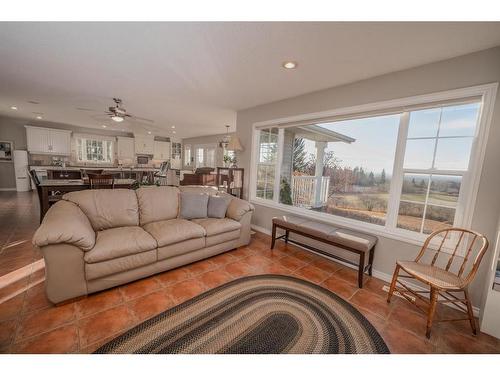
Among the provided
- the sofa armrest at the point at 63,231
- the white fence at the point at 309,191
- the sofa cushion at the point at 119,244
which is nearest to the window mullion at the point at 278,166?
the white fence at the point at 309,191

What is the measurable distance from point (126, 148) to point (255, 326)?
9214 mm

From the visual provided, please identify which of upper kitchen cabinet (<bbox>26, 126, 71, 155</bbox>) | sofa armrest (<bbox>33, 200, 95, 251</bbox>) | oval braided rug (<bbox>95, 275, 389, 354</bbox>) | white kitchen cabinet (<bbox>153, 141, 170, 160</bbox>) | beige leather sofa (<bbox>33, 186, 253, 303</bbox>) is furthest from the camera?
white kitchen cabinet (<bbox>153, 141, 170, 160</bbox>)

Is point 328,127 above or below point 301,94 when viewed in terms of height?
below

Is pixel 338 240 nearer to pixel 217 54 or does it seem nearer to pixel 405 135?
pixel 405 135

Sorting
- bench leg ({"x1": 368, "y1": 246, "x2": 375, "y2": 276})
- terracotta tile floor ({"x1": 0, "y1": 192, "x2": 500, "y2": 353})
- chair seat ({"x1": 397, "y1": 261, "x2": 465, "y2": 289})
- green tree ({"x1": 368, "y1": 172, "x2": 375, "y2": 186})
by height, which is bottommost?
terracotta tile floor ({"x1": 0, "y1": 192, "x2": 500, "y2": 353})

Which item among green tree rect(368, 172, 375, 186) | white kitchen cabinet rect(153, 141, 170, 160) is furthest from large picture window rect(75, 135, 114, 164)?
green tree rect(368, 172, 375, 186)

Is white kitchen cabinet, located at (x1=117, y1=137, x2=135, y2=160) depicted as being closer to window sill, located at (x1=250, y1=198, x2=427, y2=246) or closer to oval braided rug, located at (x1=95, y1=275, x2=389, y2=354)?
window sill, located at (x1=250, y1=198, x2=427, y2=246)

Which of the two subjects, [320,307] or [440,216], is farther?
[440,216]

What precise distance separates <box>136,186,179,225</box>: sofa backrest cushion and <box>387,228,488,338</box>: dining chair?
2810 millimetres

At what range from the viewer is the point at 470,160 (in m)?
1.91

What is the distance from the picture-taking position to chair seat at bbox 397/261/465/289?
5.26 feet
